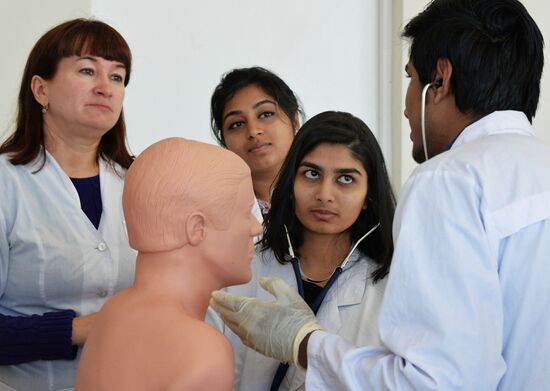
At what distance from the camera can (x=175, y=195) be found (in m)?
1.24

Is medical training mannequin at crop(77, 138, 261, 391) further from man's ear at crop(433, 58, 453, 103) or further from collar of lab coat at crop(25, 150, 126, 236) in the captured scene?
collar of lab coat at crop(25, 150, 126, 236)

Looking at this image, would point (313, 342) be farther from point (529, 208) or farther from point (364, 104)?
point (364, 104)

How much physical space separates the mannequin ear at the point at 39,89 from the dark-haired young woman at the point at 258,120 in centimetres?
67

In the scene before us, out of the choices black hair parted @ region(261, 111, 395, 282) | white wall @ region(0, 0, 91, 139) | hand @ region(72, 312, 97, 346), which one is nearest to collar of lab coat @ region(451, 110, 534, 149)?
black hair parted @ region(261, 111, 395, 282)

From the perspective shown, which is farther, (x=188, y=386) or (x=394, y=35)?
(x=394, y=35)

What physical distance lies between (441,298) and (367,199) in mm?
723

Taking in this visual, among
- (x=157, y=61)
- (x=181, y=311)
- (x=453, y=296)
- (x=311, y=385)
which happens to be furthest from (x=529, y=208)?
(x=157, y=61)

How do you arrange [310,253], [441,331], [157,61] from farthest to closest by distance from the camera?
[157,61] < [310,253] < [441,331]

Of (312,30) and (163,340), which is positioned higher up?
(312,30)

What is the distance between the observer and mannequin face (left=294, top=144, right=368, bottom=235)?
5.59 ft

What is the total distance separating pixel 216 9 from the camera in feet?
10.8

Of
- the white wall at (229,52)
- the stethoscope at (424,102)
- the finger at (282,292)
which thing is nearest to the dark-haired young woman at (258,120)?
the finger at (282,292)

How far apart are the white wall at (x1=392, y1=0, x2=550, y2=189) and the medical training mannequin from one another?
2.19 meters

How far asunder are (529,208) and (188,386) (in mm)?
631
